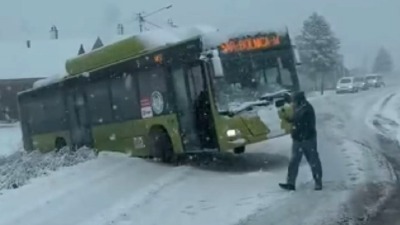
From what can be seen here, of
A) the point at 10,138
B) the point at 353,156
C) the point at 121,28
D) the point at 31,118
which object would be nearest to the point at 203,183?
the point at 353,156

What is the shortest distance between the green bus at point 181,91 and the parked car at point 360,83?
44.9 m

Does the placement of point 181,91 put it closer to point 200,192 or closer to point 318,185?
point 200,192

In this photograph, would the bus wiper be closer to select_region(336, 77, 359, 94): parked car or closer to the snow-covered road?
the snow-covered road

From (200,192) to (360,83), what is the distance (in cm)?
5450

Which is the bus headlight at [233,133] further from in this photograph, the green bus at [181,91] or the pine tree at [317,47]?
the pine tree at [317,47]

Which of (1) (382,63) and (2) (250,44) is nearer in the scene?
(2) (250,44)

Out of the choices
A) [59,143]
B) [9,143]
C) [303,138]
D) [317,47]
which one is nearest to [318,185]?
[303,138]

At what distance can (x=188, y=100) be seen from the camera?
15.6 metres

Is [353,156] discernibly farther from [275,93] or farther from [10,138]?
[10,138]

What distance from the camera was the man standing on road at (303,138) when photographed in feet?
37.7

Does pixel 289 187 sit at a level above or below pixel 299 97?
below

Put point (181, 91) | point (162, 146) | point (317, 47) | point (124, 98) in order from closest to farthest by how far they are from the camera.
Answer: point (181, 91) < point (162, 146) < point (124, 98) < point (317, 47)

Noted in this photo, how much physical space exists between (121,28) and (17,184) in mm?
74334

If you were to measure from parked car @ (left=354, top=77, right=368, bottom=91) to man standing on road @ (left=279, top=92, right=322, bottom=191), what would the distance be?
51332mm
